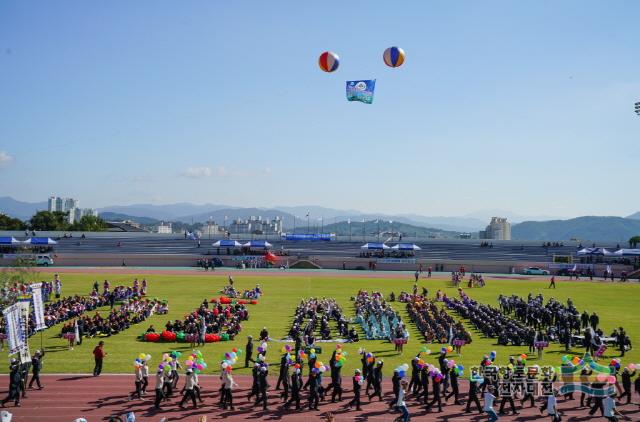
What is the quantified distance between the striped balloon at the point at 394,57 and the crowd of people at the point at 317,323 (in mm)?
12588

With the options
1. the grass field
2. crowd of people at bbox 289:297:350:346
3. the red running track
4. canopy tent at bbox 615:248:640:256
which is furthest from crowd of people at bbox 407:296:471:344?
canopy tent at bbox 615:248:640:256

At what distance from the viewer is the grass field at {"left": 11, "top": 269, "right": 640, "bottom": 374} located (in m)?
21.5

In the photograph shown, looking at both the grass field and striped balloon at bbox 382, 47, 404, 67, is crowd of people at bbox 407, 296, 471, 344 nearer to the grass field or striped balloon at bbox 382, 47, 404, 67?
the grass field

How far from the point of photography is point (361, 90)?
26781 millimetres

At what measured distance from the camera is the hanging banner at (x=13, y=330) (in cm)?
1656

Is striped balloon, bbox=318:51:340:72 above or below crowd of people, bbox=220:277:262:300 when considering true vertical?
above

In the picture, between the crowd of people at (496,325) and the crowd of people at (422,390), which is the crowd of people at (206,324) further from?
the crowd of people at (496,325)

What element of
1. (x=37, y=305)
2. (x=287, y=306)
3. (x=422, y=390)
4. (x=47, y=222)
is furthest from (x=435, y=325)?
(x=47, y=222)

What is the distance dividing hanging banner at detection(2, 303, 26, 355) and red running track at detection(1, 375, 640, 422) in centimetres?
155

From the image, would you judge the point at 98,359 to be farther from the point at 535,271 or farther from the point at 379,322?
the point at 535,271

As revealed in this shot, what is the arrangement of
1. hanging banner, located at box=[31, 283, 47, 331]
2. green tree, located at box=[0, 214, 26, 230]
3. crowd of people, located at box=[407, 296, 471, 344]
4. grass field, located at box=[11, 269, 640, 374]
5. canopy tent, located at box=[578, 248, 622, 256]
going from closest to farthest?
hanging banner, located at box=[31, 283, 47, 331] → grass field, located at box=[11, 269, 640, 374] → crowd of people, located at box=[407, 296, 471, 344] → canopy tent, located at box=[578, 248, 622, 256] → green tree, located at box=[0, 214, 26, 230]

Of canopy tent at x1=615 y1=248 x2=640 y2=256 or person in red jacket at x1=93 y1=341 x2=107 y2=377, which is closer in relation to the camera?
person in red jacket at x1=93 y1=341 x2=107 y2=377


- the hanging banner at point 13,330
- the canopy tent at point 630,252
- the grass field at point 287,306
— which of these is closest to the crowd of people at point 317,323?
the grass field at point 287,306

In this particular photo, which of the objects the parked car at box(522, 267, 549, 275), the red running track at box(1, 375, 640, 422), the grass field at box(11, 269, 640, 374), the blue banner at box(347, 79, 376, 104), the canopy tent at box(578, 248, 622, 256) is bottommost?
the red running track at box(1, 375, 640, 422)
